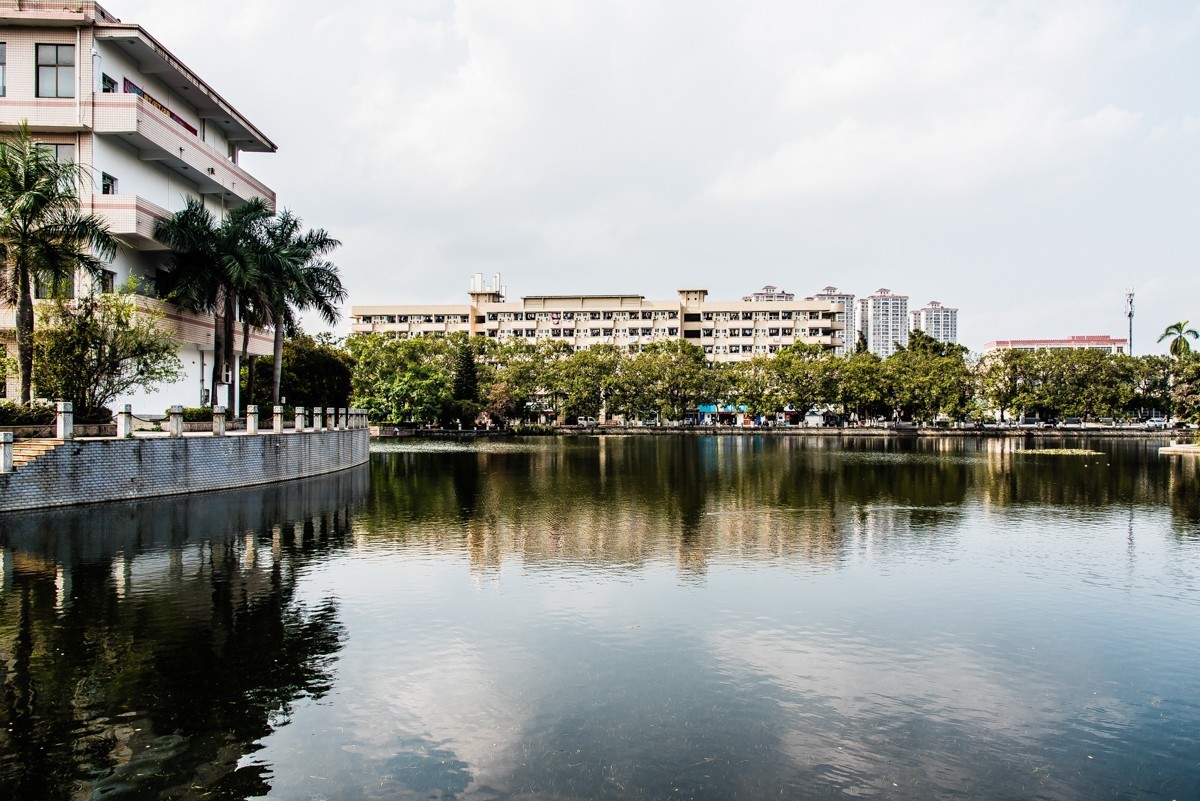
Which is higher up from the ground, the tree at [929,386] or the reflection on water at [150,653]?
the tree at [929,386]

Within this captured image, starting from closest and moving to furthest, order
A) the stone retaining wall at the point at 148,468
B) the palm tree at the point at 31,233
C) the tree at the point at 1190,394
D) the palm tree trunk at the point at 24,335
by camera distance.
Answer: the stone retaining wall at the point at 148,468 → the palm tree at the point at 31,233 → the palm tree trunk at the point at 24,335 → the tree at the point at 1190,394

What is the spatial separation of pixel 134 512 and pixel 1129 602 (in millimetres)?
24628

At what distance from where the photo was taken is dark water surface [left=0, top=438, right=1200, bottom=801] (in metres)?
8.16

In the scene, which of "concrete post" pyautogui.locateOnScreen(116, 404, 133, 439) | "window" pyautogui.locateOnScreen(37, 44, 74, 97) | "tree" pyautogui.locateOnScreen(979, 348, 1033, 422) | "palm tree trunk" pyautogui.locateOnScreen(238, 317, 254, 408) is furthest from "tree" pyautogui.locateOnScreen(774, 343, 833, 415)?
"concrete post" pyautogui.locateOnScreen(116, 404, 133, 439)

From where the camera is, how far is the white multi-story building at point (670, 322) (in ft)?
424

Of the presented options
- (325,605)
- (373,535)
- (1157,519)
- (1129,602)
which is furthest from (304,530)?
(1157,519)

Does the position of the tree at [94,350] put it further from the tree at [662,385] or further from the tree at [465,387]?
the tree at [662,385]

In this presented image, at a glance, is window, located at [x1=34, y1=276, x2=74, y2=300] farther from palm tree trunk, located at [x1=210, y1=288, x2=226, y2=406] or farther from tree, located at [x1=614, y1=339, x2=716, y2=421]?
tree, located at [x1=614, y1=339, x2=716, y2=421]

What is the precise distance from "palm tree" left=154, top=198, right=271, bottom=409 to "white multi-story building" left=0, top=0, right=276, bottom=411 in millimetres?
852

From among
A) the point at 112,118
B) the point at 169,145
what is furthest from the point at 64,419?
the point at 169,145

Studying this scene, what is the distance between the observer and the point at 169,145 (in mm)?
36094

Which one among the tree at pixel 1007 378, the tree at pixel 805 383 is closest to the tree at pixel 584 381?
the tree at pixel 805 383

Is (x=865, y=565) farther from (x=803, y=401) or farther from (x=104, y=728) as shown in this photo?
(x=803, y=401)

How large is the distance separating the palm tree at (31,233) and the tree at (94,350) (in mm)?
757
